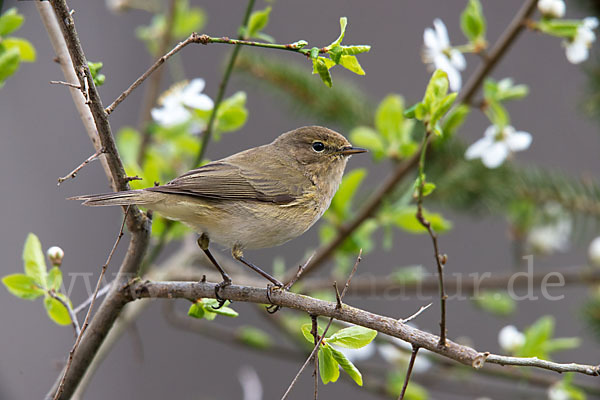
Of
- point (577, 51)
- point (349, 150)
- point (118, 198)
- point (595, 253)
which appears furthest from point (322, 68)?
point (595, 253)

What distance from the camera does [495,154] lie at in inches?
102

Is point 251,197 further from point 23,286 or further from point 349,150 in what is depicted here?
point 23,286

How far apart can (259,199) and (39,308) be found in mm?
3689

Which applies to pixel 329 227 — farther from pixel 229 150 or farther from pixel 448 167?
pixel 229 150

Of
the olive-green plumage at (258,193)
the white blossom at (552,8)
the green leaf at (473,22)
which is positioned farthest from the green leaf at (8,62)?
the white blossom at (552,8)

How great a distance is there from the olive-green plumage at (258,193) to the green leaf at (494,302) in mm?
996

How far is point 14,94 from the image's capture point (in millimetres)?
5742

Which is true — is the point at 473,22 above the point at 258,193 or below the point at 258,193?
above

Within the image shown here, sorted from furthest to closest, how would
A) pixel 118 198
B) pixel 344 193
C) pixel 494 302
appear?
pixel 494 302 → pixel 344 193 → pixel 118 198

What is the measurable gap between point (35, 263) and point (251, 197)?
3.32 feet

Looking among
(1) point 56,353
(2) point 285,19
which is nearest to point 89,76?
(1) point 56,353

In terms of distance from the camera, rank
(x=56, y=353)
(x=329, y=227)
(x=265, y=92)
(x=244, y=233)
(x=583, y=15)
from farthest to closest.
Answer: (x=56, y=353), (x=265, y=92), (x=329, y=227), (x=583, y=15), (x=244, y=233)

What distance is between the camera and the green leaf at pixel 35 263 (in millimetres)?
1901

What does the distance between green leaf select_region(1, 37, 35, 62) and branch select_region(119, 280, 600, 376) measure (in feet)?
3.21
